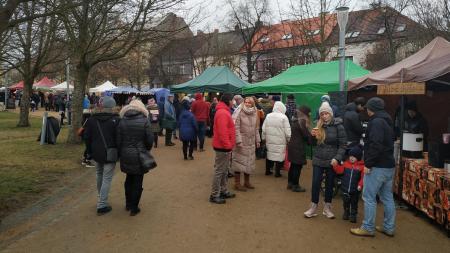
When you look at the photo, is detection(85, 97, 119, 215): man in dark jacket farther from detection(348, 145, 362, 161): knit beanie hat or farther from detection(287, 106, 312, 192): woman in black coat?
detection(348, 145, 362, 161): knit beanie hat

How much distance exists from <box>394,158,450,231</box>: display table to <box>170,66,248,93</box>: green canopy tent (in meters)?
10.1

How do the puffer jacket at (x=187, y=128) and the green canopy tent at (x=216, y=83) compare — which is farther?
the green canopy tent at (x=216, y=83)

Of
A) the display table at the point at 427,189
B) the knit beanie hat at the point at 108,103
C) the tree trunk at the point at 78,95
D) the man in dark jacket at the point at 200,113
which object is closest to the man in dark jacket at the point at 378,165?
the display table at the point at 427,189

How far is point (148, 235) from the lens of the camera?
191 inches

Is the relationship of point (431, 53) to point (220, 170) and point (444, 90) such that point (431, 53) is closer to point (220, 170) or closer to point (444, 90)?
point (444, 90)

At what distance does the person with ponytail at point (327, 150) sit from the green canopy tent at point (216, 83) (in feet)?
33.7

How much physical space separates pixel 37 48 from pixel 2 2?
13.4 m

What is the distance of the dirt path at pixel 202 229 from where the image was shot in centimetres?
453

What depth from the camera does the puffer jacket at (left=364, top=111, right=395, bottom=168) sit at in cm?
459

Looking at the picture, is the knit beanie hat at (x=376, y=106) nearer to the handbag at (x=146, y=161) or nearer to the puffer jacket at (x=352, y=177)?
the puffer jacket at (x=352, y=177)

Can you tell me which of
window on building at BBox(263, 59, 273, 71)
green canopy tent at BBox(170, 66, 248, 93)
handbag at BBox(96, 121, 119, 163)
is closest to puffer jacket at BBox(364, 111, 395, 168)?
handbag at BBox(96, 121, 119, 163)

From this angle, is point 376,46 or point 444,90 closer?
point 444,90

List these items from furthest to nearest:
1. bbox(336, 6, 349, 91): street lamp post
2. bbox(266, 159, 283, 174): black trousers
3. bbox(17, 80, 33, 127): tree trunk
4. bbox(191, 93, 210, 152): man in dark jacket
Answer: bbox(17, 80, 33, 127): tree trunk
bbox(191, 93, 210, 152): man in dark jacket
bbox(336, 6, 349, 91): street lamp post
bbox(266, 159, 283, 174): black trousers

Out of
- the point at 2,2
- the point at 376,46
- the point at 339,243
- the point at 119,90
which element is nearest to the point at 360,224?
the point at 339,243
